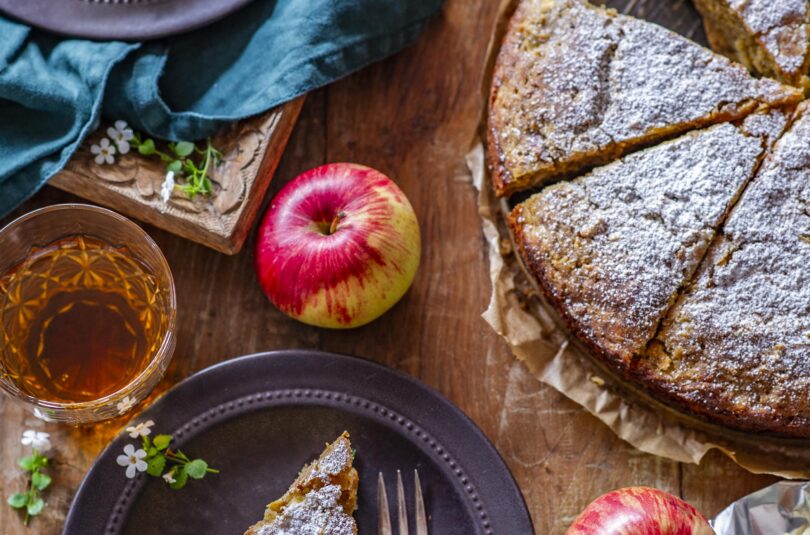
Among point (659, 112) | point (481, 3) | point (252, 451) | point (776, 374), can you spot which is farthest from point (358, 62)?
point (776, 374)

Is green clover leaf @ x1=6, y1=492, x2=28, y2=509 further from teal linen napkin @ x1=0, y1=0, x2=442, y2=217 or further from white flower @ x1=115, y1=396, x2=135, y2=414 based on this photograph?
teal linen napkin @ x1=0, y1=0, x2=442, y2=217

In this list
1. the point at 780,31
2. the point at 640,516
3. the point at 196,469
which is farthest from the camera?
the point at 780,31

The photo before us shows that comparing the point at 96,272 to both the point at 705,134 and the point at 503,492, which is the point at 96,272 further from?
the point at 705,134

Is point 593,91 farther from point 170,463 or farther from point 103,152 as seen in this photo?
point 170,463

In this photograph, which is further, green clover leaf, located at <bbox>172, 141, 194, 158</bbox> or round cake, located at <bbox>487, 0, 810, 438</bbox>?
green clover leaf, located at <bbox>172, 141, 194, 158</bbox>

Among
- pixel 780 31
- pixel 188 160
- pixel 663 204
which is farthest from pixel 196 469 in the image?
pixel 780 31

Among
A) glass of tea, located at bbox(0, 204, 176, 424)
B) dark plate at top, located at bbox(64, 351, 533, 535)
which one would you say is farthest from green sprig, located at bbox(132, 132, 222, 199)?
dark plate at top, located at bbox(64, 351, 533, 535)

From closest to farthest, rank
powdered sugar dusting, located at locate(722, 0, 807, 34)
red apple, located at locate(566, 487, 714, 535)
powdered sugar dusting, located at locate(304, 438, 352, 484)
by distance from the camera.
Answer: red apple, located at locate(566, 487, 714, 535), powdered sugar dusting, located at locate(304, 438, 352, 484), powdered sugar dusting, located at locate(722, 0, 807, 34)
